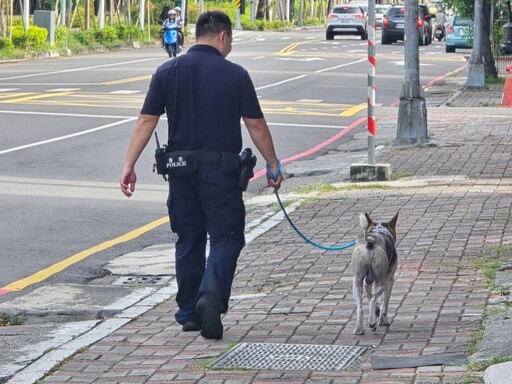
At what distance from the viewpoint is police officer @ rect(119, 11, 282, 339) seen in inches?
328

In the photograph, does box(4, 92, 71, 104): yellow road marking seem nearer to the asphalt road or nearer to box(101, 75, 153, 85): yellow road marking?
Result: the asphalt road

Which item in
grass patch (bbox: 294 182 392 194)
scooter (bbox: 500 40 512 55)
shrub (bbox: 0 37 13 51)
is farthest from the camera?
shrub (bbox: 0 37 13 51)

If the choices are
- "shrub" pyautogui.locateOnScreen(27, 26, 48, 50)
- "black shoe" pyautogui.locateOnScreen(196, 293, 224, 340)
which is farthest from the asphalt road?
"black shoe" pyautogui.locateOnScreen(196, 293, 224, 340)

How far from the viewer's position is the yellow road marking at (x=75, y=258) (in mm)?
10914

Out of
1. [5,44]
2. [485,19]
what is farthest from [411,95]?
[5,44]

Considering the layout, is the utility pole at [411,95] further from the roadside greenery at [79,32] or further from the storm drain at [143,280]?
the roadside greenery at [79,32]

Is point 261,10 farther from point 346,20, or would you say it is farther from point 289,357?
point 289,357

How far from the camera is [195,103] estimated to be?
27.3ft

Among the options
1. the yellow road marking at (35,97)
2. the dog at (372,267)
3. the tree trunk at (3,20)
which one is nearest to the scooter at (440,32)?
the tree trunk at (3,20)

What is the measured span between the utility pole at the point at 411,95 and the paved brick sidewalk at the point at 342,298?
4332 mm

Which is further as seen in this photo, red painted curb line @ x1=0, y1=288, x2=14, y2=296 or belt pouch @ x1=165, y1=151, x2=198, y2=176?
red painted curb line @ x1=0, y1=288, x2=14, y2=296

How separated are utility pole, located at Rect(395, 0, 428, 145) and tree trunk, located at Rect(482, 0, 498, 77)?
15.0 meters

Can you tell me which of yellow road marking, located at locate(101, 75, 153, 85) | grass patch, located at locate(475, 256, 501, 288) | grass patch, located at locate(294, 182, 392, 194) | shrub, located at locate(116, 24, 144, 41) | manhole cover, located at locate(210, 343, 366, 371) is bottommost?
shrub, located at locate(116, 24, 144, 41)

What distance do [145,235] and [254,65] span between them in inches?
1248
